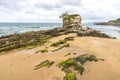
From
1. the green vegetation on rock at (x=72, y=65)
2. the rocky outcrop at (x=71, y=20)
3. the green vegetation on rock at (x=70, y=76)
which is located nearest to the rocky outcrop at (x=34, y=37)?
the rocky outcrop at (x=71, y=20)

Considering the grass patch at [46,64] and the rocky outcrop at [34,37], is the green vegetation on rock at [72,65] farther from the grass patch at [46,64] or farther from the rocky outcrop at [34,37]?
the rocky outcrop at [34,37]

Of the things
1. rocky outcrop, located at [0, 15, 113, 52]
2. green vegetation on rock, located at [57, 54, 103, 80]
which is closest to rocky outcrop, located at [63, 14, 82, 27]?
rocky outcrop, located at [0, 15, 113, 52]

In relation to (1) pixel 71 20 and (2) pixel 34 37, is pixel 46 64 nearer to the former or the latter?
(2) pixel 34 37

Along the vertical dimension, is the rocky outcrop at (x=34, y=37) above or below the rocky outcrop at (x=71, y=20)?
below

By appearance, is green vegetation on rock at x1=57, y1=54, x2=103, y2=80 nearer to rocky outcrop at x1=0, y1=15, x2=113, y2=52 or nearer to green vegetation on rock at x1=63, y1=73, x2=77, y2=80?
green vegetation on rock at x1=63, y1=73, x2=77, y2=80

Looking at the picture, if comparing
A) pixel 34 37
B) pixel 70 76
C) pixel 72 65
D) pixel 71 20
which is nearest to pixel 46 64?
pixel 72 65

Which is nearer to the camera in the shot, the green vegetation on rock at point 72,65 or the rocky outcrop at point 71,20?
the green vegetation on rock at point 72,65

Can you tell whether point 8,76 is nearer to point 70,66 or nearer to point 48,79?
point 48,79

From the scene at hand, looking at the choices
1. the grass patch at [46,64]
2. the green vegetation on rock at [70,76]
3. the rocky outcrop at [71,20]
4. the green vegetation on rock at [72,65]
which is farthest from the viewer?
the rocky outcrop at [71,20]

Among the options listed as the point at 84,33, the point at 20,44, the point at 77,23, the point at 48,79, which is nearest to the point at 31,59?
the point at 48,79

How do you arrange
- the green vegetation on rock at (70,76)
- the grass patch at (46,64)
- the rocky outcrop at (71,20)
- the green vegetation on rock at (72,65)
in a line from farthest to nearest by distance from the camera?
the rocky outcrop at (71,20)
the grass patch at (46,64)
the green vegetation on rock at (72,65)
the green vegetation on rock at (70,76)

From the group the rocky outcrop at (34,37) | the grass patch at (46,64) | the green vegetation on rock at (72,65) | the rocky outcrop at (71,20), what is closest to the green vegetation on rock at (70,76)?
the green vegetation on rock at (72,65)

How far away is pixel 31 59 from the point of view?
1880 centimetres

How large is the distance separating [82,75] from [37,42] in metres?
14.8
